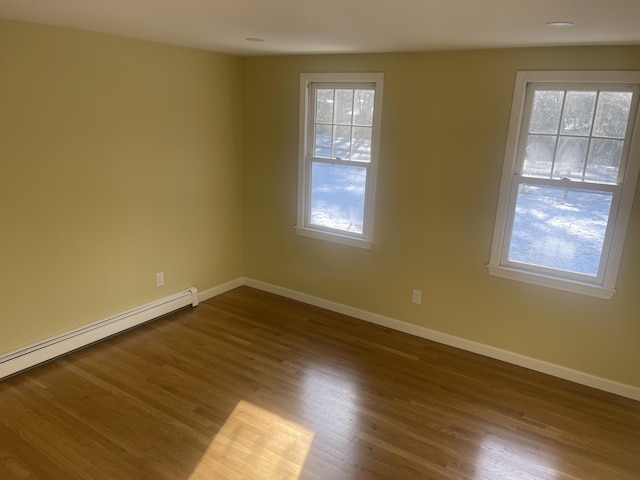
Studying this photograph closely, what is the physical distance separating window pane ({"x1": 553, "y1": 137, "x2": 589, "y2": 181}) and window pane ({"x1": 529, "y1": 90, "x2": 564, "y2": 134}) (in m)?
0.12

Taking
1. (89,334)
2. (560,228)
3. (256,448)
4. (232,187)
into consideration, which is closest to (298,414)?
(256,448)

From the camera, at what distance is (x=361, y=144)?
376 cm

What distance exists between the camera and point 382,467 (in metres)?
2.33

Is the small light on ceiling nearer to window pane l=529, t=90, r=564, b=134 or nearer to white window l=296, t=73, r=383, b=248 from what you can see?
window pane l=529, t=90, r=564, b=134

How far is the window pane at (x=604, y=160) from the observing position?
2848mm

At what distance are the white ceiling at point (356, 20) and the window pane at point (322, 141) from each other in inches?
34.9

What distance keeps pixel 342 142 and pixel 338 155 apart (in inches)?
4.6

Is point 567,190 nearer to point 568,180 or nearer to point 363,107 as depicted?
point 568,180

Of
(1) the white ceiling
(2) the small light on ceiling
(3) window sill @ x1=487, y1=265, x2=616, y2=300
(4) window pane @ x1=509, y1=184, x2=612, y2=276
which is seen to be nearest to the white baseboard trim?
(3) window sill @ x1=487, y1=265, x2=616, y2=300

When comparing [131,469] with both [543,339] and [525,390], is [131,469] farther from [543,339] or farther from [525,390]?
[543,339]

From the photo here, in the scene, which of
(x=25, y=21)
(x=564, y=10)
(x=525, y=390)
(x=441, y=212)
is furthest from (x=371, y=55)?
(x=525, y=390)

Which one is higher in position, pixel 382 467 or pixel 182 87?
pixel 182 87

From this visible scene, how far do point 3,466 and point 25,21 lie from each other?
245 cm

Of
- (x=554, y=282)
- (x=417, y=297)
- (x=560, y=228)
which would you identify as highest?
(x=560, y=228)
